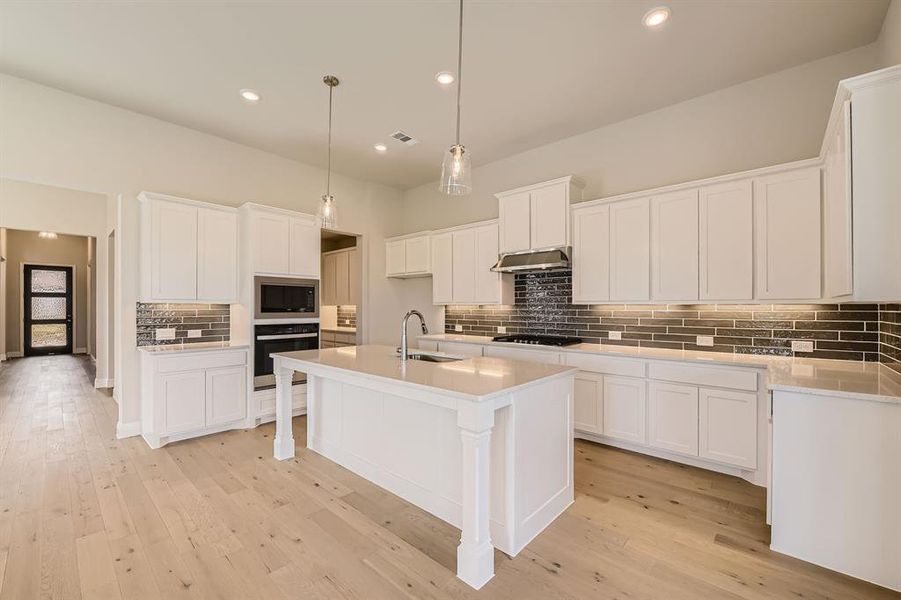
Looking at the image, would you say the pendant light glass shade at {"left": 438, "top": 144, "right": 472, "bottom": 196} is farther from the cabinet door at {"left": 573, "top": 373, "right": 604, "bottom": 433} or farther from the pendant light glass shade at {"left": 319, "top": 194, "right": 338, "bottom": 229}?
the cabinet door at {"left": 573, "top": 373, "right": 604, "bottom": 433}

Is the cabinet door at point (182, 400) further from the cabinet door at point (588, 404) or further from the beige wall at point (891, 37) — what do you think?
the beige wall at point (891, 37)

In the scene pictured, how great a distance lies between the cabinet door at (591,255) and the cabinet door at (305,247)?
291 centimetres

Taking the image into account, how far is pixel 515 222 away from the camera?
4297 mm

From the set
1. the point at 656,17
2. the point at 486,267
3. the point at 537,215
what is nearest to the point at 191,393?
the point at 486,267

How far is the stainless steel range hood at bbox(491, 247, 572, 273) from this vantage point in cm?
388

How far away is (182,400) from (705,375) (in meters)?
4.54

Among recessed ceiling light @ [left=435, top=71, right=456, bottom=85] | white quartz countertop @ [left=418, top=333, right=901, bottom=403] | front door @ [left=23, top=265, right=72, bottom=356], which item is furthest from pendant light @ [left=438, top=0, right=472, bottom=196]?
front door @ [left=23, top=265, right=72, bottom=356]

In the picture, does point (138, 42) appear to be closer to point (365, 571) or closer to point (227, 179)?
point (227, 179)

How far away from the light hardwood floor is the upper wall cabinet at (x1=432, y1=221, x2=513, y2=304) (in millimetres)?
2057

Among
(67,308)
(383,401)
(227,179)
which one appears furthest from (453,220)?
(67,308)

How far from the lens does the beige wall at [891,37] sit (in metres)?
2.23

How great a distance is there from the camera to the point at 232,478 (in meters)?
2.96

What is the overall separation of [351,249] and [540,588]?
5.12 metres

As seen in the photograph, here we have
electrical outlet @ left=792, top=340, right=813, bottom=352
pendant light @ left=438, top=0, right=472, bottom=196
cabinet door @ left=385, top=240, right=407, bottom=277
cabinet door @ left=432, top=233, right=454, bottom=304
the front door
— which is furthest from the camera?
the front door
